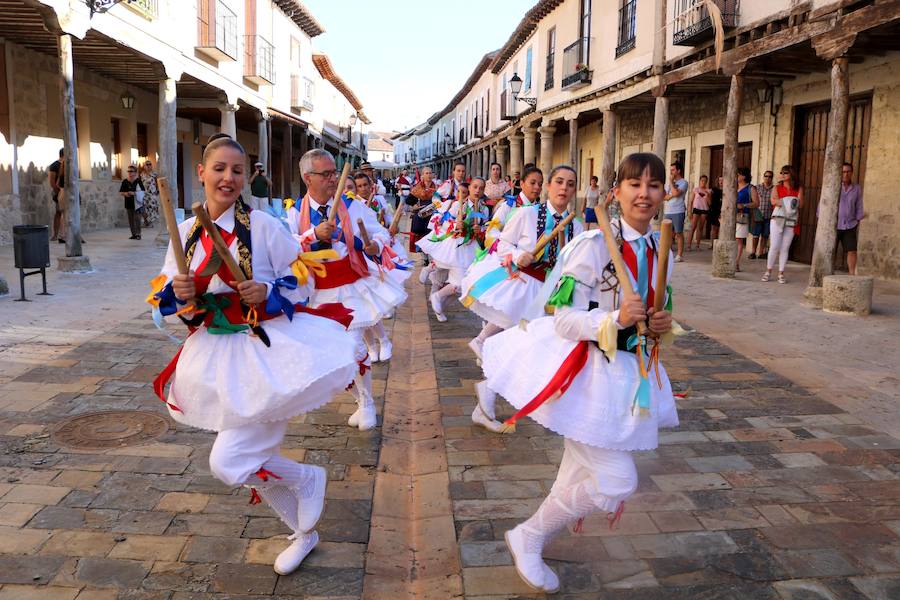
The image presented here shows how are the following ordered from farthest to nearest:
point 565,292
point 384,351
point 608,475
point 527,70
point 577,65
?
point 527,70, point 577,65, point 384,351, point 565,292, point 608,475

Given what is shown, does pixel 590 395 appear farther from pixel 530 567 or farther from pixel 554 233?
pixel 554 233

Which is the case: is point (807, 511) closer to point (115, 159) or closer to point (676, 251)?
point (676, 251)

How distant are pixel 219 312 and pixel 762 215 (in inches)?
534

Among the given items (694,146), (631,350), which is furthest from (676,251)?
(631,350)

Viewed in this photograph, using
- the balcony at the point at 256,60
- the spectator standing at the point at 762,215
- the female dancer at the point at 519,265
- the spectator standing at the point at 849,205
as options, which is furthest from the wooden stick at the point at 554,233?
→ the balcony at the point at 256,60

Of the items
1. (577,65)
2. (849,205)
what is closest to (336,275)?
(849,205)

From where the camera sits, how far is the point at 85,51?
14.9 metres

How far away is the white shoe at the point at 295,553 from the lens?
2980mm

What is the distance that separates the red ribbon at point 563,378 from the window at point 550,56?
912 inches

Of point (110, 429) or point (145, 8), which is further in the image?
point (145, 8)

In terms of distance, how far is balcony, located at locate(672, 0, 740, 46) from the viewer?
12492 mm

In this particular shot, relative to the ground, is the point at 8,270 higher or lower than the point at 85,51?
lower

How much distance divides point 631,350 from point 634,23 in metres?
16.2

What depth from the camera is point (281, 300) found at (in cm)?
291
